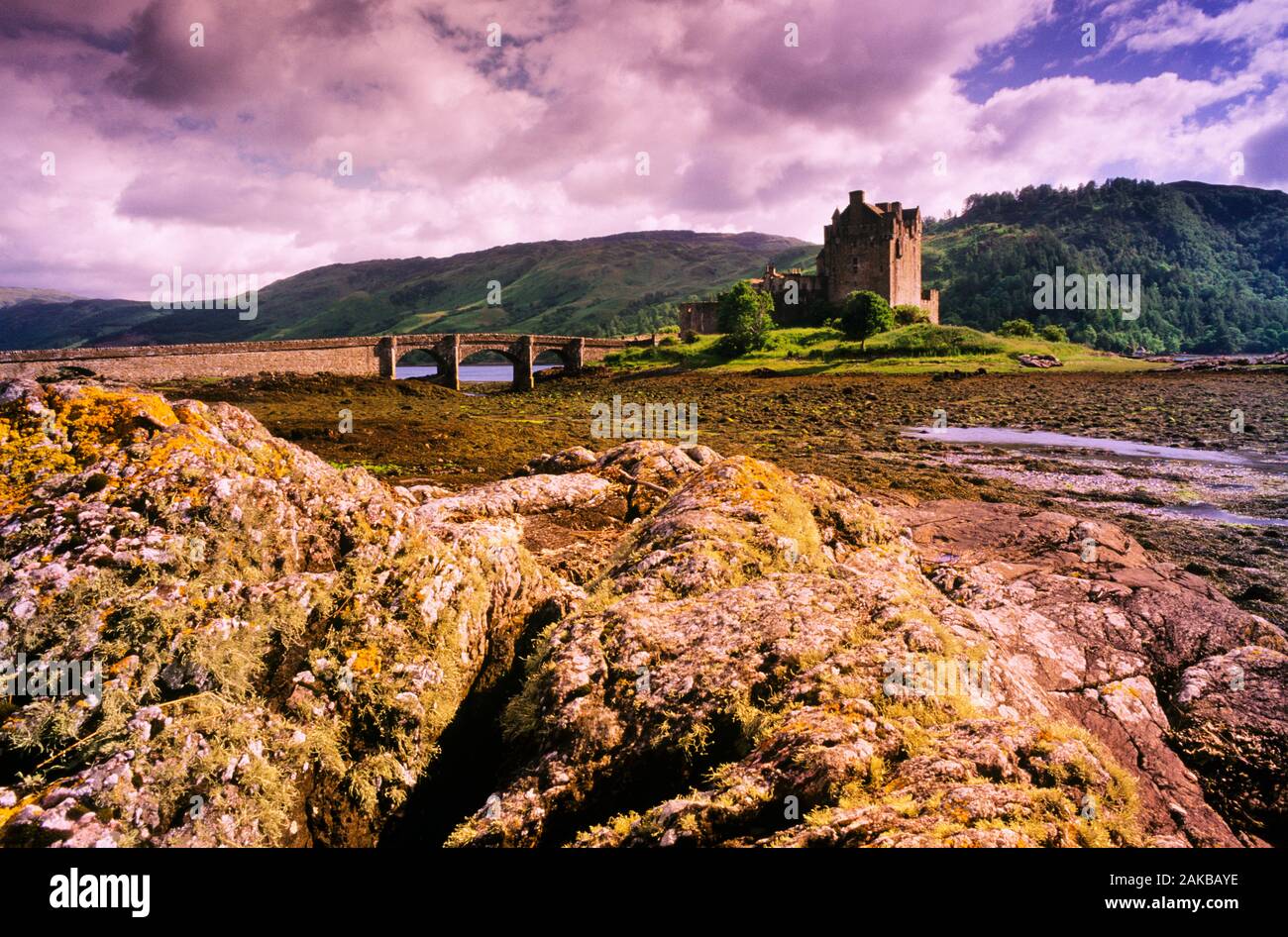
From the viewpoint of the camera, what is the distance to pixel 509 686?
18.1ft

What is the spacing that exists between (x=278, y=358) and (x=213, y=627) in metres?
64.0

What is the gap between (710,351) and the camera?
89938mm

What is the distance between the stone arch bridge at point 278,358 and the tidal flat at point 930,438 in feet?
9.79

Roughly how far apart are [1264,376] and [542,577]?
87303 mm

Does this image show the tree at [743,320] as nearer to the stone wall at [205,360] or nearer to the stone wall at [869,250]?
the stone wall at [869,250]

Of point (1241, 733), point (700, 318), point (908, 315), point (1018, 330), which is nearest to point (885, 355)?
point (908, 315)

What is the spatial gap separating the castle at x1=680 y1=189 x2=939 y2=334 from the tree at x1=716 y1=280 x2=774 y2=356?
1009cm

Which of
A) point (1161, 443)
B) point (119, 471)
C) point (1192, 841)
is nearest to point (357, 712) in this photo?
point (119, 471)

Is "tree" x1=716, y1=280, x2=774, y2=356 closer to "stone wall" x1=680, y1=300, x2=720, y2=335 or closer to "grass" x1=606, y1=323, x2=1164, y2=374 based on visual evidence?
"grass" x1=606, y1=323, x2=1164, y2=374

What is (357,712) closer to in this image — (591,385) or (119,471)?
(119,471)

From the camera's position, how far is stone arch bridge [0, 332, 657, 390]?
4940 cm

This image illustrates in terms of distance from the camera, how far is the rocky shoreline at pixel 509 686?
362cm

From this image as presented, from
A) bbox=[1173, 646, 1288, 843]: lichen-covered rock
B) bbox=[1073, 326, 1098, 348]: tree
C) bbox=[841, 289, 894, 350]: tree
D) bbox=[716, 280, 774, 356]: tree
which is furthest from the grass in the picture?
bbox=[1173, 646, 1288, 843]: lichen-covered rock

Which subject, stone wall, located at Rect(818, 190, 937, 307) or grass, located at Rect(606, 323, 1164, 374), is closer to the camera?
grass, located at Rect(606, 323, 1164, 374)
